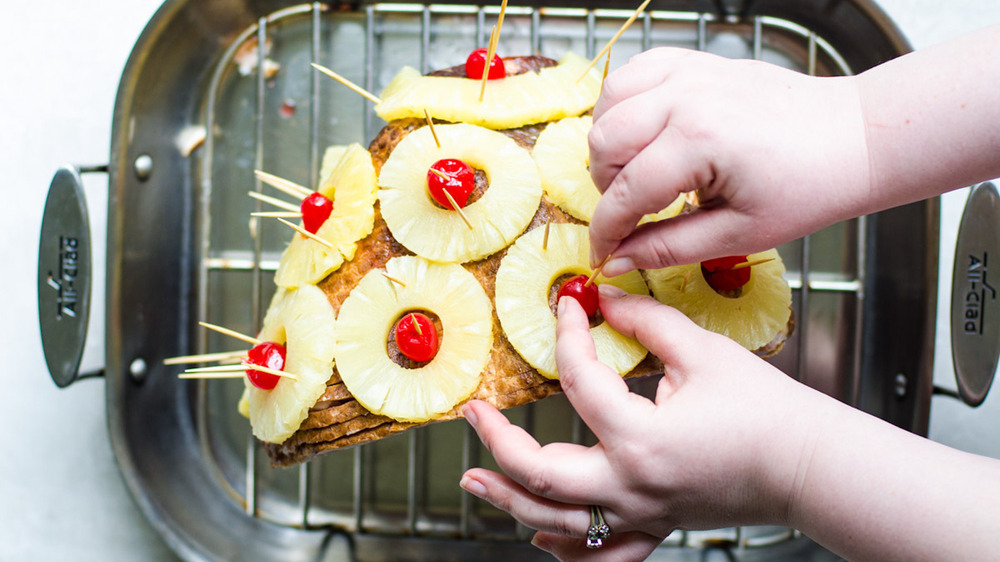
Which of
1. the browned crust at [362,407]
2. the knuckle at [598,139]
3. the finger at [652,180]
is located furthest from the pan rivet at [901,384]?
the knuckle at [598,139]

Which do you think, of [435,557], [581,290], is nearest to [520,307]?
[581,290]

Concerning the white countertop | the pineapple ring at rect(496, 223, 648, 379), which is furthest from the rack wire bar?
the pineapple ring at rect(496, 223, 648, 379)

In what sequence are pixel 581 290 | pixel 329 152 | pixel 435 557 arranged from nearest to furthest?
pixel 581 290 → pixel 329 152 → pixel 435 557

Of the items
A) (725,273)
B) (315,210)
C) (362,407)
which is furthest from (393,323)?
(725,273)

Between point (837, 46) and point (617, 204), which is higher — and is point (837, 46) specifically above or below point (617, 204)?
above

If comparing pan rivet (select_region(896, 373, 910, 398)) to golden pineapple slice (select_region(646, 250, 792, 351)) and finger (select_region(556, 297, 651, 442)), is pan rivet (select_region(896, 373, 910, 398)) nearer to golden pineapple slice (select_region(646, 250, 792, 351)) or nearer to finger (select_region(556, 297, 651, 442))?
golden pineapple slice (select_region(646, 250, 792, 351))

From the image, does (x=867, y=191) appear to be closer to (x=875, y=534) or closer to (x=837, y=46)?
(x=875, y=534)

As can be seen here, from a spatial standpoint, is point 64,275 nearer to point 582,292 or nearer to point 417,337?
point 417,337
